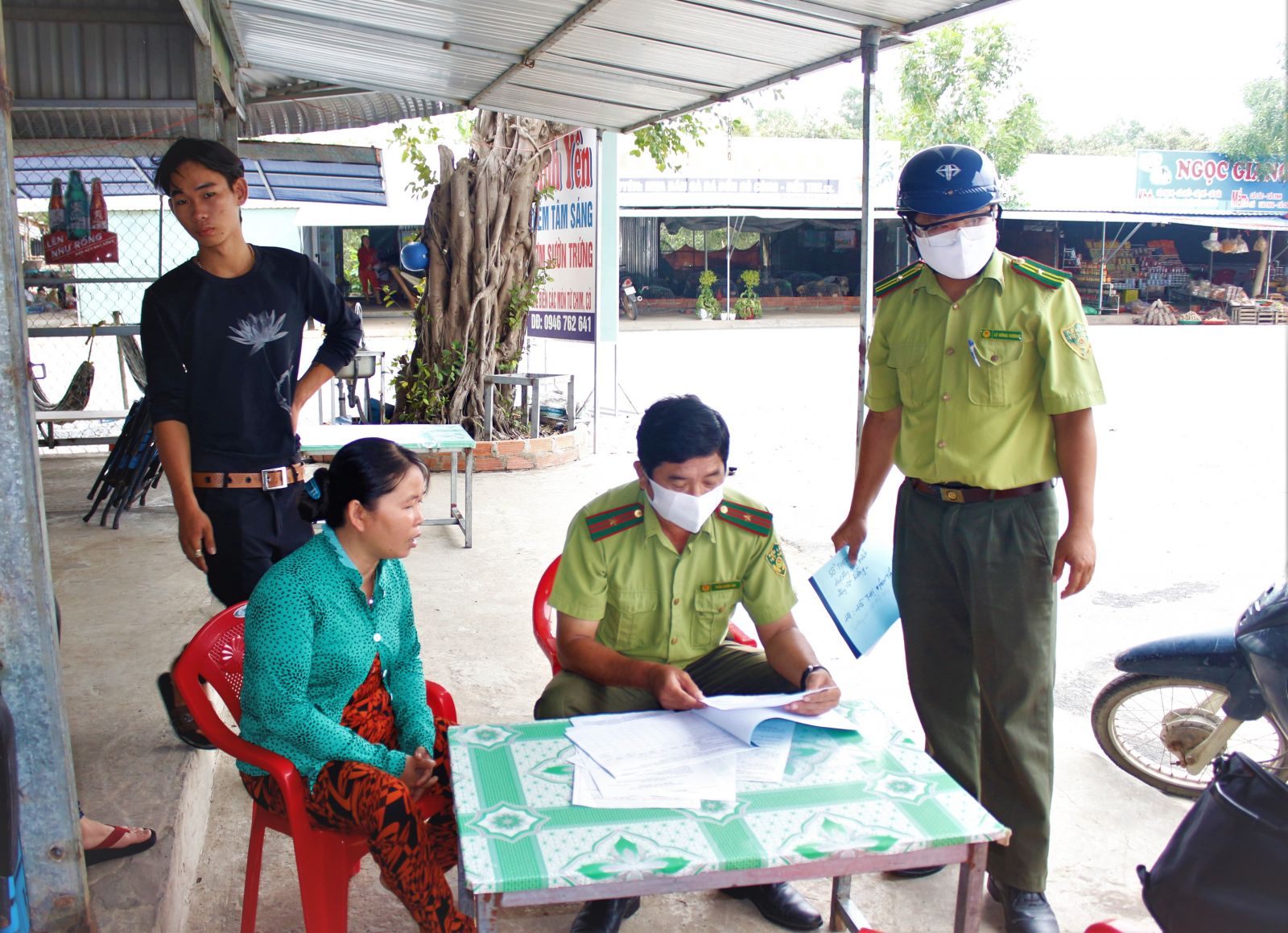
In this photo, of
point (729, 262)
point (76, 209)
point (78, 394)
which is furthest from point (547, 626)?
point (729, 262)

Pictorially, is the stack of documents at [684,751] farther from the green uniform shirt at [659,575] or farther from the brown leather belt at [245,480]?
the brown leather belt at [245,480]

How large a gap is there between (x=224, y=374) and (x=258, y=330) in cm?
14

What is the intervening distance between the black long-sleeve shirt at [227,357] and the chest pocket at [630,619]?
1.02m

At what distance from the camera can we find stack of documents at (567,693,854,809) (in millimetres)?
1779

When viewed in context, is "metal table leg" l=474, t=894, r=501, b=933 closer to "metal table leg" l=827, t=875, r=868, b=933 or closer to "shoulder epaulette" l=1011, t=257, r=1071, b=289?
"metal table leg" l=827, t=875, r=868, b=933

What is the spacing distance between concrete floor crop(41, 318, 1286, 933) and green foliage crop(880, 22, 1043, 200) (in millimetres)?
16630

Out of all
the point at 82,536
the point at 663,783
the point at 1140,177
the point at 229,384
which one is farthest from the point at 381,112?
the point at 1140,177

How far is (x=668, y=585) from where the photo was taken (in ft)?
8.30

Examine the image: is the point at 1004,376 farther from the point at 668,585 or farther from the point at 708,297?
the point at 708,297

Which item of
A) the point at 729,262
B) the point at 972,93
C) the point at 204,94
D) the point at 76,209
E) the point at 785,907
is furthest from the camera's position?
the point at 972,93

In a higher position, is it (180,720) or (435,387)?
(435,387)

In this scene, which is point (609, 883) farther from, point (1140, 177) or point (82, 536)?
point (1140, 177)

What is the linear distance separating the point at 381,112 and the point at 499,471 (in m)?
3.55

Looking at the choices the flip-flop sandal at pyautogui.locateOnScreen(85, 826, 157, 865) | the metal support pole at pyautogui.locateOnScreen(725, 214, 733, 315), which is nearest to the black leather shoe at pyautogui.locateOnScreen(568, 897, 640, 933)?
the flip-flop sandal at pyautogui.locateOnScreen(85, 826, 157, 865)
